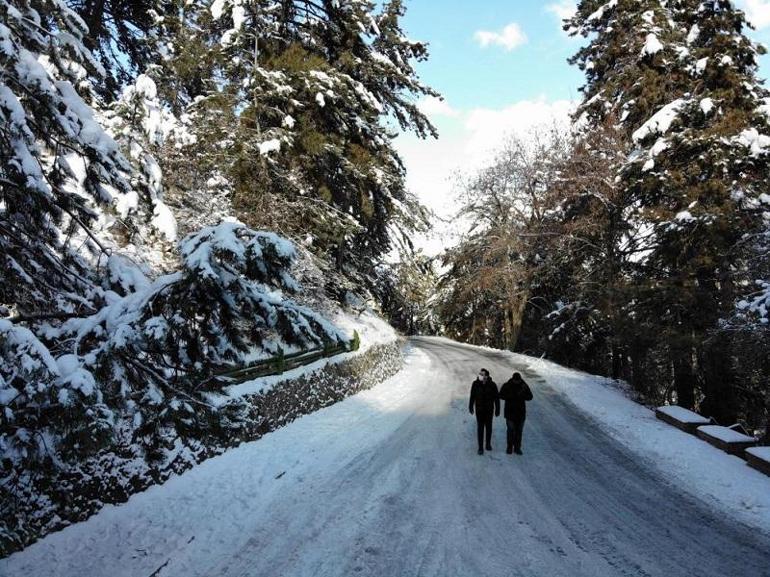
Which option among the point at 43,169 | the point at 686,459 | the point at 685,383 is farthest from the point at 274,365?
the point at 685,383

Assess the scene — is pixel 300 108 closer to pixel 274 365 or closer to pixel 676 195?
pixel 274 365

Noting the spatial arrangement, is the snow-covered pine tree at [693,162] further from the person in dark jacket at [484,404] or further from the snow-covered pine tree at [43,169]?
the snow-covered pine tree at [43,169]

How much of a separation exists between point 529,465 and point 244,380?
5.85 m

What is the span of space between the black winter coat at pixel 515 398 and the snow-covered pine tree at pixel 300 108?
7011 millimetres

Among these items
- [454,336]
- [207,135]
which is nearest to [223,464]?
[207,135]

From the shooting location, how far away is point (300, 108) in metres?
14.9

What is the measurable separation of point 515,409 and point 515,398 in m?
0.21

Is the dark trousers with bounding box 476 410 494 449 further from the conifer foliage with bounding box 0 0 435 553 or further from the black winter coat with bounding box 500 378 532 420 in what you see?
the conifer foliage with bounding box 0 0 435 553

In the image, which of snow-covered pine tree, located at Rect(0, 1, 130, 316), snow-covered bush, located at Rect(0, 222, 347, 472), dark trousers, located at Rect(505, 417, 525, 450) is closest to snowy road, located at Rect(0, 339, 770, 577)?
dark trousers, located at Rect(505, 417, 525, 450)

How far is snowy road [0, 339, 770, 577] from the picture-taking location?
550 centimetres

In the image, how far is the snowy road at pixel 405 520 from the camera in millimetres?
5504

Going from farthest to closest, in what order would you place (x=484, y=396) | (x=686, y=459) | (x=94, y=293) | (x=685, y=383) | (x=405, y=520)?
(x=685, y=383) → (x=484, y=396) → (x=686, y=459) → (x=405, y=520) → (x=94, y=293)

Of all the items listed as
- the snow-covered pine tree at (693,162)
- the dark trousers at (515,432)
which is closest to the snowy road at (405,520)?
the dark trousers at (515,432)

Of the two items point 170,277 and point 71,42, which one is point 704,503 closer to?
point 170,277
